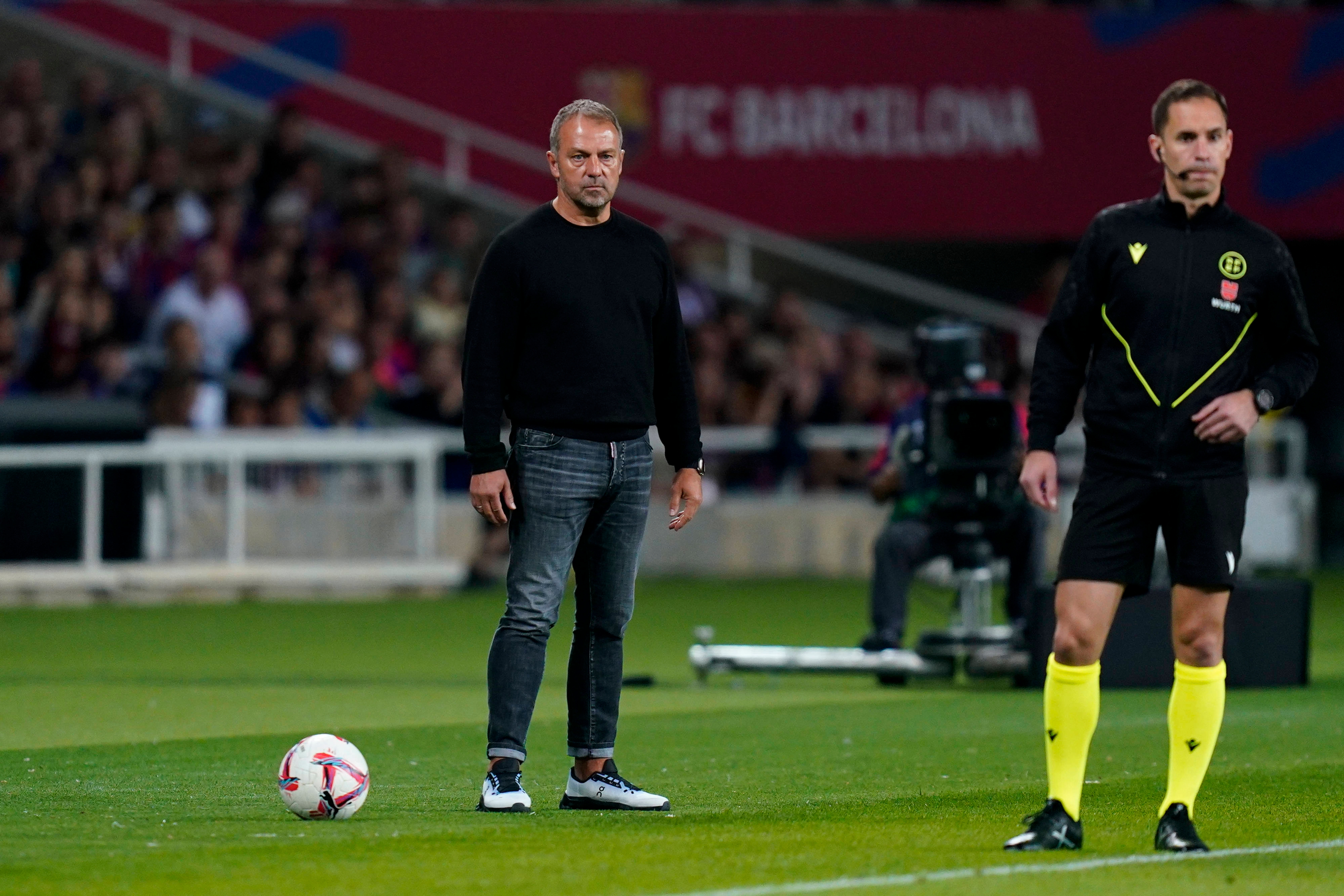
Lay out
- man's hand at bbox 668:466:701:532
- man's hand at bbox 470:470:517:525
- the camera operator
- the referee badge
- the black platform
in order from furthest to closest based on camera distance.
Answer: the camera operator
the black platform
man's hand at bbox 668:466:701:532
man's hand at bbox 470:470:517:525
the referee badge

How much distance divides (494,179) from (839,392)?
15.0ft

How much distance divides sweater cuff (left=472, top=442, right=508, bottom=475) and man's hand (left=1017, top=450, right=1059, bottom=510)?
1.60m

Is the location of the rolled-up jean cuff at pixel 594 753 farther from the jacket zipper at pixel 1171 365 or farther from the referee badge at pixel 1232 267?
the referee badge at pixel 1232 267

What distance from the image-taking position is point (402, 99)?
23688 millimetres

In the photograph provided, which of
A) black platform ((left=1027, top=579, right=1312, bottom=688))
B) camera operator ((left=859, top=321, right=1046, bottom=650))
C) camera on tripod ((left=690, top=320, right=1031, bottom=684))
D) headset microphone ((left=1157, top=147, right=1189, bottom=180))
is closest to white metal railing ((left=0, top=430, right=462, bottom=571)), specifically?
camera on tripod ((left=690, top=320, right=1031, bottom=684))

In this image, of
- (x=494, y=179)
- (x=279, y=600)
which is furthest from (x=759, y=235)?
(x=279, y=600)

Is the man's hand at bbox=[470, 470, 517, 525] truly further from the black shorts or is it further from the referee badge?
the referee badge

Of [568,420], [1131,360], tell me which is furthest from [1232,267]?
[568,420]

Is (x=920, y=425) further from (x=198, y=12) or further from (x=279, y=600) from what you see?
(x=198, y=12)

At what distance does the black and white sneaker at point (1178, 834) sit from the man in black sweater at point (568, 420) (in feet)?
5.31

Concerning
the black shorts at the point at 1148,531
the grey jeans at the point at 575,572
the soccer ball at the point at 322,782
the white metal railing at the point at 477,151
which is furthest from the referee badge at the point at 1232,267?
the white metal railing at the point at 477,151

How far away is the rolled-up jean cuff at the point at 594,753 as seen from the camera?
763 centimetres

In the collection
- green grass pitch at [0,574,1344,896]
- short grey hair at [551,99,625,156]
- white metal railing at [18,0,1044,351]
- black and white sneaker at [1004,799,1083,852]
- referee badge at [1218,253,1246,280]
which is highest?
white metal railing at [18,0,1044,351]

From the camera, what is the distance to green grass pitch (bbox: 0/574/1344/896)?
6.30 metres
